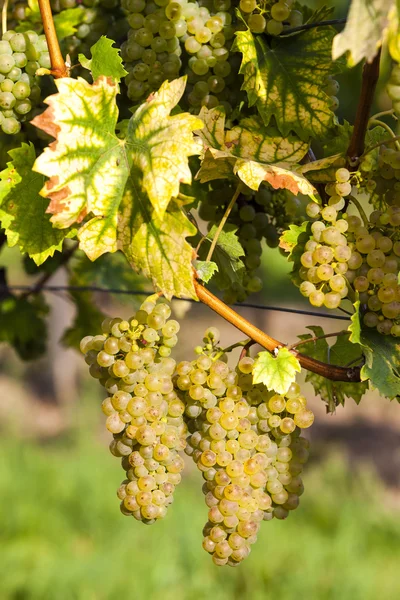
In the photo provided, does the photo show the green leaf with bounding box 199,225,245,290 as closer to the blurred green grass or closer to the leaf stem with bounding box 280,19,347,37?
the leaf stem with bounding box 280,19,347,37

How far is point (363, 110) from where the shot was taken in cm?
64

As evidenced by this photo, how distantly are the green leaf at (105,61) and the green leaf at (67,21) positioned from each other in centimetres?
23

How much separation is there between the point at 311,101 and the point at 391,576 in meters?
3.36

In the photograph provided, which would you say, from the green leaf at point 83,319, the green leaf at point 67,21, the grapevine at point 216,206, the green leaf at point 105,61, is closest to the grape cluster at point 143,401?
the grapevine at point 216,206

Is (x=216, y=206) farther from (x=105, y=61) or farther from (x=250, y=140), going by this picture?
(x=105, y=61)

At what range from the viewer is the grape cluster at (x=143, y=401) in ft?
2.34

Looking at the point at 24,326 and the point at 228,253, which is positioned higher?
the point at 228,253

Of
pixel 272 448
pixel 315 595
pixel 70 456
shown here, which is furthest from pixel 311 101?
pixel 70 456

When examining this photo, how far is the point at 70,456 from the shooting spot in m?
5.04

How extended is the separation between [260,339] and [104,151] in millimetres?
218

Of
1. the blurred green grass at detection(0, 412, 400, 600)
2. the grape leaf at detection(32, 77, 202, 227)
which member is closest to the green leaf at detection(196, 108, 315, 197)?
the grape leaf at detection(32, 77, 202, 227)

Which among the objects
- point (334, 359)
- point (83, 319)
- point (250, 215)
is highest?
point (250, 215)

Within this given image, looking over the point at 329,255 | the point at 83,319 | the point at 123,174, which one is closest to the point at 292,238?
the point at 329,255

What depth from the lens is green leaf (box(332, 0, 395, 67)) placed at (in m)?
0.51
